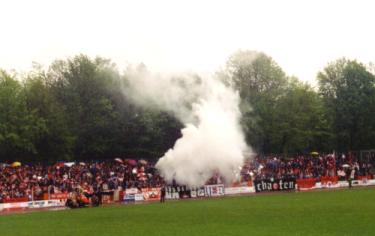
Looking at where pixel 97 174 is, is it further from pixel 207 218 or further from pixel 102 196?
pixel 207 218

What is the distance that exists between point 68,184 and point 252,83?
123 feet

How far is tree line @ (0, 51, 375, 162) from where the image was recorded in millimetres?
70250

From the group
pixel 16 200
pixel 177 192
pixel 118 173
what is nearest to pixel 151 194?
pixel 177 192

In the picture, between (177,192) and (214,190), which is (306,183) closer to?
(214,190)

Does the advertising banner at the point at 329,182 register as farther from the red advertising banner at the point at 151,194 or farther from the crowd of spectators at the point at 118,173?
the red advertising banner at the point at 151,194

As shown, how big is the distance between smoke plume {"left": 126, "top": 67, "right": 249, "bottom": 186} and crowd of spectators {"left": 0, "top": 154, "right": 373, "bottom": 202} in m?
1.54

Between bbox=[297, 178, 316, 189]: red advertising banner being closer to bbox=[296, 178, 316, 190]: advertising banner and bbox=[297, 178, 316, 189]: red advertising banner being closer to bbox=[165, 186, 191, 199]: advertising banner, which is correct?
bbox=[296, 178, 316, 190]: advertising banner

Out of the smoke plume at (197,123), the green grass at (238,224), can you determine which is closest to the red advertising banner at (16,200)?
the smoke plume at (197,123)

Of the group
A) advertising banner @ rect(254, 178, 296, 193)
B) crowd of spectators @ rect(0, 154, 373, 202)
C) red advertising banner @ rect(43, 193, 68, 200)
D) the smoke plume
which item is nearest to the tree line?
the smoke plume

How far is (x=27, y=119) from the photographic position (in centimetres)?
6831

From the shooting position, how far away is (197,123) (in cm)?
6375

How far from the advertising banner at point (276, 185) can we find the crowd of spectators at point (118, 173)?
2.58 m

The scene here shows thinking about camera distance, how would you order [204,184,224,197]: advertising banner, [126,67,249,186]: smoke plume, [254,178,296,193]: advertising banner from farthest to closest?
[126,67,249,186]: smoke plume → [254,178,296,193]: advertising banner → [204,184,224,197]: advertising banner

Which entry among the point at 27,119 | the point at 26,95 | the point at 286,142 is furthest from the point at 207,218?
the point at 286,142
